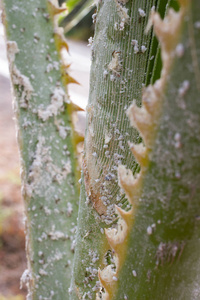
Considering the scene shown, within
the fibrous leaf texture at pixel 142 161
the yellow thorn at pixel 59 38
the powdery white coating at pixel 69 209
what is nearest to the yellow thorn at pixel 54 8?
the yellow thorn at pixel 59 38

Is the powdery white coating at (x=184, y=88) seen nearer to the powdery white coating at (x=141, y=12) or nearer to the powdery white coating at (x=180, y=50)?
the powdery white coating at (x=180, y=50)

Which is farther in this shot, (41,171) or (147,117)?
(41,171)

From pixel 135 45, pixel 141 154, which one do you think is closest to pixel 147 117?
pixel 141 154

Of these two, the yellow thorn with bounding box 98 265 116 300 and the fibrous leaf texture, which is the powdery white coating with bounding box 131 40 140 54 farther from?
the yellow thorn with bounding box 98 265 116 300

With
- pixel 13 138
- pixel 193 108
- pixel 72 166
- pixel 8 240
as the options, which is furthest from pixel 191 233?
pixel 13 138

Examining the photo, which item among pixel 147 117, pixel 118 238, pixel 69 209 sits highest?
pixel 147 117

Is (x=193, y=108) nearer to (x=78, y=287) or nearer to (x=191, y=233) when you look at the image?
(x=191, y=233)

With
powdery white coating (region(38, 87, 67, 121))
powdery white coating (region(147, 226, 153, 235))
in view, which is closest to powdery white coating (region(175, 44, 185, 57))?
powdery white coating (region(147, 226, 153, 235))

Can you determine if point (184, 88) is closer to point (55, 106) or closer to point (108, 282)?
point (108, 282)

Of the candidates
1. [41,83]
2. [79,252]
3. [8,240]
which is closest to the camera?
[79,252]
